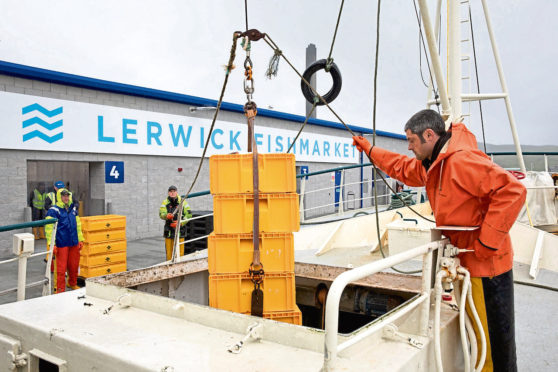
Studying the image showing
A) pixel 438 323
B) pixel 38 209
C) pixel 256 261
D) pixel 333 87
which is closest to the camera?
pixel 438 323

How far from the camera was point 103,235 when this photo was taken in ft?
27.6

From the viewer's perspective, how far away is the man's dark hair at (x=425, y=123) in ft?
9.52

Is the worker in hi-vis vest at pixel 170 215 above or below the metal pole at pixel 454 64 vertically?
below

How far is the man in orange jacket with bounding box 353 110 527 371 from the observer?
2.55 m

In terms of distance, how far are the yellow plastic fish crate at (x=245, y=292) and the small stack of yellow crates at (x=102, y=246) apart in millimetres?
5629

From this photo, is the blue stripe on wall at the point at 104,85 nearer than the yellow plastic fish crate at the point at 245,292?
No

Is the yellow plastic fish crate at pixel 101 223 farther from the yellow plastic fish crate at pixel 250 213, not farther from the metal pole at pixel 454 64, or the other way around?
the metal pole at pixel 454 64

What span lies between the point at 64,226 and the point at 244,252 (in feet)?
16.9

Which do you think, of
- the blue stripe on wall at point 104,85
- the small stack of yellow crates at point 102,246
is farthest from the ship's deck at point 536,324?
the blue stripe on wall at point 104,85

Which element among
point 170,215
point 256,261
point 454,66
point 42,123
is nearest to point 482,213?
point 256,261

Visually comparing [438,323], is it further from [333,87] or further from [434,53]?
[333,87]

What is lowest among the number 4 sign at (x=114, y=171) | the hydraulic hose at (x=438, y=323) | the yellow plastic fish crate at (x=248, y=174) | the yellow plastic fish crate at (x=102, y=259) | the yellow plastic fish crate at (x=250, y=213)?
the yellow plastic fish crate at (x=102, y=259)

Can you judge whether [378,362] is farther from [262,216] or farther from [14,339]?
[14,339]

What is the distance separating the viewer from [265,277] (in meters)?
3.61
